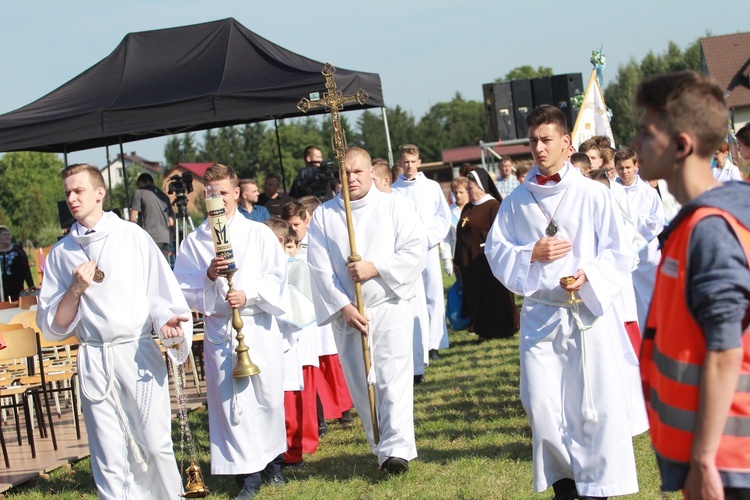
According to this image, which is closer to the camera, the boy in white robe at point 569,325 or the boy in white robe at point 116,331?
the boy in white robe at point 569,325

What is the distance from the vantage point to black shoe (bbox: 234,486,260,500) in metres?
6.91

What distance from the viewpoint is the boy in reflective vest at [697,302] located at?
282 centimetres

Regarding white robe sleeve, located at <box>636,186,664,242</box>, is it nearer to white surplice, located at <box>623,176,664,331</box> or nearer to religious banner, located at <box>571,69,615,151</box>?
white surplice, located at <box>623,176,664,331</box>

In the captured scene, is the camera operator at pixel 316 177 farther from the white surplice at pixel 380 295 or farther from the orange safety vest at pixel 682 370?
the orange safety vest at pixel 682 370

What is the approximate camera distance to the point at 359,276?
23.3 ft

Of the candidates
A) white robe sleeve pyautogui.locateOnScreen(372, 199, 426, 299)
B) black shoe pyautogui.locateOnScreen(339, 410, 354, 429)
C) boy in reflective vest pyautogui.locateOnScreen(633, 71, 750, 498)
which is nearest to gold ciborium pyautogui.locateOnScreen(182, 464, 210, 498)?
white robe sleeve pyautogui.locateOnScreen(372, 199, 426, 299)

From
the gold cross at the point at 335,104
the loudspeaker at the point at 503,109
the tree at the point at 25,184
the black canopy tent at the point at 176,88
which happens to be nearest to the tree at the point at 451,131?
the tree at the point at 25,184

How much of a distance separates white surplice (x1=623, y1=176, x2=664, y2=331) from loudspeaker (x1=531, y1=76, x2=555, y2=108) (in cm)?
1242

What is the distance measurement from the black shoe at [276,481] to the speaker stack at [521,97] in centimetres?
1507

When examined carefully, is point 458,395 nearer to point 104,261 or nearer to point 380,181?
point 380,181

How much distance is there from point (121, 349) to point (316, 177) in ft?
21.9

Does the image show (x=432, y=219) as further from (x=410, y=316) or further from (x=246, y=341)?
(x=246, y=341)

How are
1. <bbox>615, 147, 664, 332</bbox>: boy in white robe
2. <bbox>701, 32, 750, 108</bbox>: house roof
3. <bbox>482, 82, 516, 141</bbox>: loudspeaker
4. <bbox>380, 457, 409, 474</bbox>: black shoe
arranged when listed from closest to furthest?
<bbox>380, 457, 409, 474</bbox>: black shoe → <bbox>615, 147, 664, 332</bbox>: boy in white robe → <bbox>482, 82, 516, 141</bbox>: loudspeaker → <bbox>701, 32, 750, 108</bbox>: house roof

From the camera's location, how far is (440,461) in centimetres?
739
